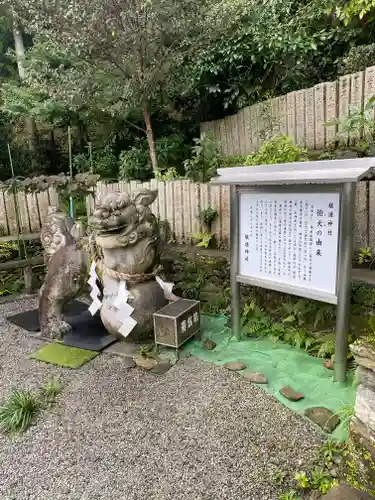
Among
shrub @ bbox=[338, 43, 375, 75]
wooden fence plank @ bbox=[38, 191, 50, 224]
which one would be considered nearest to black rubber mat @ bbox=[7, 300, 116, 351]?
wooden fence plank @ bbox=[38, 191, 50, 224]

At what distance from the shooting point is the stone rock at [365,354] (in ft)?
6.48

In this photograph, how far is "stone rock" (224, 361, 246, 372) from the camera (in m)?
3.16

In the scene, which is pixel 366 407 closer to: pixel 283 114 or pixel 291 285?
pixel 291 285

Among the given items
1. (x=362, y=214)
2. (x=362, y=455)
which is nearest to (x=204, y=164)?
(x=362, y=214)

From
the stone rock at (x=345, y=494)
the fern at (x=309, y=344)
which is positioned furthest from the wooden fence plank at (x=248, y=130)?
the stone rock at (x=345, y=494)

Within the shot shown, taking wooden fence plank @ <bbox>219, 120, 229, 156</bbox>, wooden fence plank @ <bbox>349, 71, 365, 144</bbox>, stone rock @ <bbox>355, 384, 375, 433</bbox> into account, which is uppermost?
wooden fence plank @ <bbox>349, 71, 365, 144</bbox>

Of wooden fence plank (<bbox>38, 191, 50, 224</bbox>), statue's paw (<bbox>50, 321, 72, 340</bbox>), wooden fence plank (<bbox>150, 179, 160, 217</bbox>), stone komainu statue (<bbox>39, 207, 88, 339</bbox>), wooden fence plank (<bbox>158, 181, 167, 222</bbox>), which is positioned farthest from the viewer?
wooden fence plank (<bbox>38, 191, 50, 224</bbox>)

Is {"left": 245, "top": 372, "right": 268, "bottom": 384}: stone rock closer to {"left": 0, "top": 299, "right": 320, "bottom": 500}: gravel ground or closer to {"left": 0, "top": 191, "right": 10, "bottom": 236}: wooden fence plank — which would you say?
{"left": 0, "top": 299, "right": 320, "bottom": 500}: gravel ground

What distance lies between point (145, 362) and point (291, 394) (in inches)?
53.8

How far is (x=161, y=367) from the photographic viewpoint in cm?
330

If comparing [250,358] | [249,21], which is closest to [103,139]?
[249,21]

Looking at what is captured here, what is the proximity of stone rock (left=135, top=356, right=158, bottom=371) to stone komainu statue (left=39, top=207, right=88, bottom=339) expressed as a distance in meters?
1.05

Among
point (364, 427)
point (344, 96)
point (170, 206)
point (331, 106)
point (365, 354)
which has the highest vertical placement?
point (344, 96)

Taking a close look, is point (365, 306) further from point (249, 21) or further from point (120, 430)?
point (249, 21)
